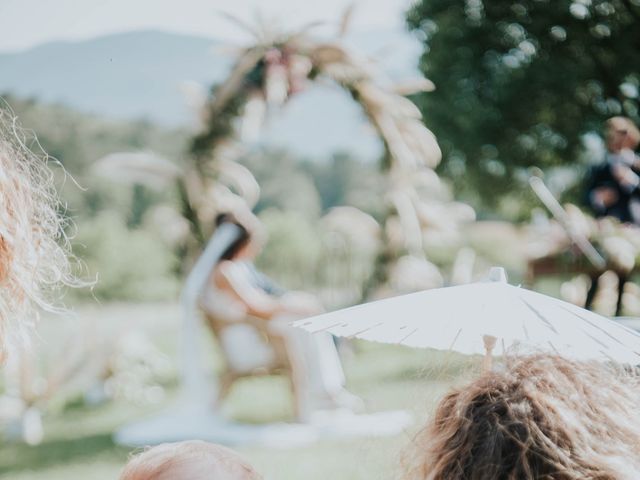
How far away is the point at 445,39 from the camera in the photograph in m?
12.2

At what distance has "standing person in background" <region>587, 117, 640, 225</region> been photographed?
6402 mm

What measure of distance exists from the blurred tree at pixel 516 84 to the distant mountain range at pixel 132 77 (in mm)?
2708

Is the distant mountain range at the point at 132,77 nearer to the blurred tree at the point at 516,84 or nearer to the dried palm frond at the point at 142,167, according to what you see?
the blurred tree at the point at 516,84

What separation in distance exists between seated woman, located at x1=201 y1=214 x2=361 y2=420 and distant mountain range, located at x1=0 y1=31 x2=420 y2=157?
3.39 meters

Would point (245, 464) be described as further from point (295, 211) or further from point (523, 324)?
point (295, 211)

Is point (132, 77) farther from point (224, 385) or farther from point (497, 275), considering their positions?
point (497, 275)

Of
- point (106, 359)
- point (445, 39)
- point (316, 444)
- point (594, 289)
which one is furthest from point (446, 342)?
point (445, 39)

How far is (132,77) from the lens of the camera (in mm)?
9367

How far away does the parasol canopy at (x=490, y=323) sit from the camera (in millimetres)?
1534

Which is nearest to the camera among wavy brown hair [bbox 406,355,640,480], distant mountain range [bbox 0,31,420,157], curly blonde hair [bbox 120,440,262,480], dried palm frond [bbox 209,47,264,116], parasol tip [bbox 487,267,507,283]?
wavy brown hair [bbox 406,355,640,480]

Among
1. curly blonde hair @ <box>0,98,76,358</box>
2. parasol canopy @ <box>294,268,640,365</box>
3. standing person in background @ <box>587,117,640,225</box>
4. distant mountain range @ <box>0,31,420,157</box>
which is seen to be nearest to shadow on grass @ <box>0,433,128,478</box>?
curly blonde hair @ <box>0,98,76,358</box>

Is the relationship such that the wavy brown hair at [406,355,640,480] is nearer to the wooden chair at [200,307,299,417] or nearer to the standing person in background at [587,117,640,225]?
the wooden chair at [200,307,299,417]

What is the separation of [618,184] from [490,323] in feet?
17.5

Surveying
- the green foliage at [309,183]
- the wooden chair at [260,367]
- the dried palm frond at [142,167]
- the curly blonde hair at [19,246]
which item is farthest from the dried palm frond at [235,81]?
the curly blonde hair at [19,246]
